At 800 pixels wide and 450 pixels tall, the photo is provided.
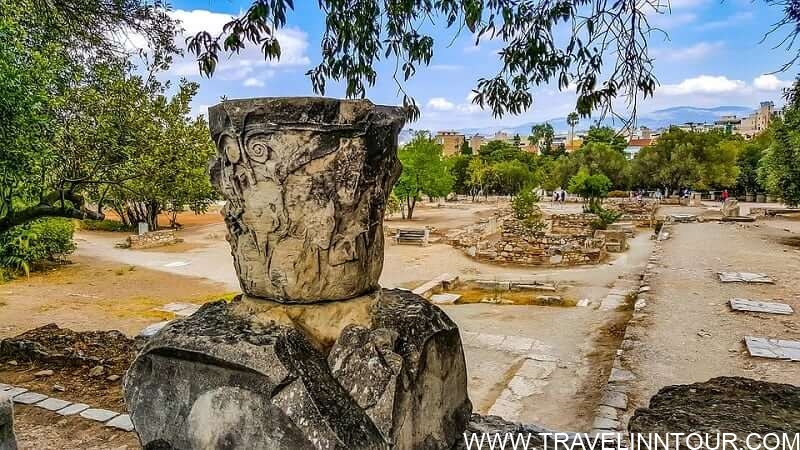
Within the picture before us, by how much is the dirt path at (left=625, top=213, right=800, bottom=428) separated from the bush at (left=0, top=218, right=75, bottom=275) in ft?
45.7

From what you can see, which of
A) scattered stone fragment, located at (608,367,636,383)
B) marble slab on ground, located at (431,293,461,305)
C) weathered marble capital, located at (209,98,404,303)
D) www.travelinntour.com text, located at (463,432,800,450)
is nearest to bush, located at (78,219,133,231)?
marble slab on ground, located at (431,293,461,305)

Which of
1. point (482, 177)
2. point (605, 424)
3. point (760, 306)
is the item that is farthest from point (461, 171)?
point (605, 424)

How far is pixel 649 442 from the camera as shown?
266cm

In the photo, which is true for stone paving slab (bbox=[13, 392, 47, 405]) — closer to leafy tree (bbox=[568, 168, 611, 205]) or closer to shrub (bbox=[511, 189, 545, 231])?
shrub (bbox=[511, 189, 545, 231])

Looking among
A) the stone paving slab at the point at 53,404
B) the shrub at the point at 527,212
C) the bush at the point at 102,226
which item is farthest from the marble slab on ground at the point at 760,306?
the bush at the point at 102,226

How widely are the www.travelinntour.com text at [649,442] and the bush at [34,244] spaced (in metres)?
14.2

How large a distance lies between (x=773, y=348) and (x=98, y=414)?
7651mm

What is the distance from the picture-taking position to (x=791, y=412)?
2.99m

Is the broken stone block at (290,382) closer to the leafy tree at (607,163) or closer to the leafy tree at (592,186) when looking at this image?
the leafy tree at (592,186)

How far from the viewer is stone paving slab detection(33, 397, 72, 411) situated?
5.03 m

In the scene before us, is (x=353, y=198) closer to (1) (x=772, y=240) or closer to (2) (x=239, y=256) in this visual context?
(2) (x=239, y=256)

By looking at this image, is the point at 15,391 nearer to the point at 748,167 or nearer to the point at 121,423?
the point at 121,423

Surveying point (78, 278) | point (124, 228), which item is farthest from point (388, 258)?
point (124, 228)

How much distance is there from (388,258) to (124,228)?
1524 cm
